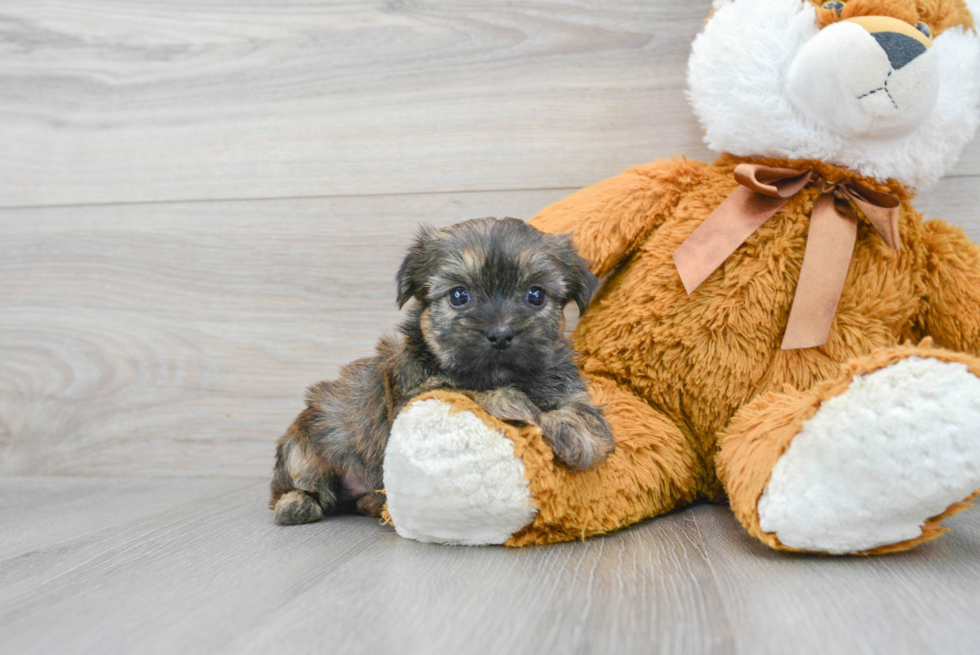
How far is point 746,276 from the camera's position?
1.59 m

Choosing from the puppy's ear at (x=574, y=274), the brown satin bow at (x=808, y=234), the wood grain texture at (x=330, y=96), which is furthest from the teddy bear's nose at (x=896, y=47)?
the puppy's ear at (x=574, y=274)

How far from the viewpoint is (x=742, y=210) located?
1618 mm

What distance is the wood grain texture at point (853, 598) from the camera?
91 centimetres

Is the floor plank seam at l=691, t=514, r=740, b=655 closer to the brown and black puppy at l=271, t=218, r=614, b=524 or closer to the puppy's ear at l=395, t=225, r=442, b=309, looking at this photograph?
the brown and black puppy at l=271, t=218, r=614, b=524

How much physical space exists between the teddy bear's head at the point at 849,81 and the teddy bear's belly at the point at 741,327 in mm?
183

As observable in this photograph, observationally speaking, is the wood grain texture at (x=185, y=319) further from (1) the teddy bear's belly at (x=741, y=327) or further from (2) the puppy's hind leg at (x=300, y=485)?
(1) the teddy bear's belly at (x=741, y=327)

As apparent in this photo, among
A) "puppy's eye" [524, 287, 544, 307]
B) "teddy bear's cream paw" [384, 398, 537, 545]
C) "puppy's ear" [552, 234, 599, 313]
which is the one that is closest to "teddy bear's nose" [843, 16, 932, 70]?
"puppy's ear" [552, 234, 599, 313]

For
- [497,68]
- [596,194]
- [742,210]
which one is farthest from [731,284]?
[497,68]

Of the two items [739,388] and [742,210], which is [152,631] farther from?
[742,210]

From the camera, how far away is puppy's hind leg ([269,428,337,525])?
1668mm

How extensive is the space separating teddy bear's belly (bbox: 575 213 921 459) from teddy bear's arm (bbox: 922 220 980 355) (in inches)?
2.0

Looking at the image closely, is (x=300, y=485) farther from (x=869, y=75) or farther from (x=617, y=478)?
(x=869, y=75)

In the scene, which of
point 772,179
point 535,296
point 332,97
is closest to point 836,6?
point 772,179

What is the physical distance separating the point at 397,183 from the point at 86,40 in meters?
1.08
